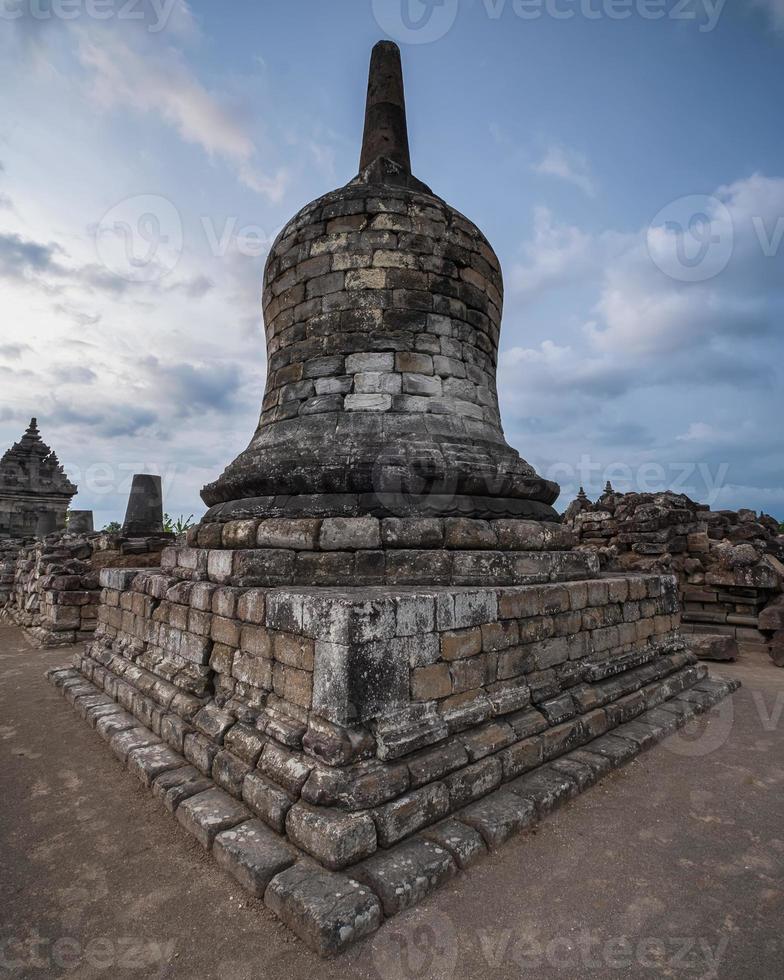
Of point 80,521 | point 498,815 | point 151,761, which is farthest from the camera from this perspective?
point 80,521

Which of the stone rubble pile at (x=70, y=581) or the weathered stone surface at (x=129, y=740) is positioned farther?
the stone rubble pile at (x=70, y=581)

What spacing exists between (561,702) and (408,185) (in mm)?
5180

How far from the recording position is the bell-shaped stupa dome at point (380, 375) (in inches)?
163

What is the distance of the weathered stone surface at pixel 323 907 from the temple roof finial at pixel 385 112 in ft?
20.2

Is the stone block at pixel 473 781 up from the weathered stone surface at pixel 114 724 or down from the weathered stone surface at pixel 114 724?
up

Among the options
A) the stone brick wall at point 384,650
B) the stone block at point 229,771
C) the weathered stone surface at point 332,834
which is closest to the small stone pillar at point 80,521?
the stone brick wall at point 384,650

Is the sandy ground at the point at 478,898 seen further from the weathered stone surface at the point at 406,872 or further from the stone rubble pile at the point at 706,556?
the stone rubble pile at the point at 706,556

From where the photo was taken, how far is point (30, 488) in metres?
21.0

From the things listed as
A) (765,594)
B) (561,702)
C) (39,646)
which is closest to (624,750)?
(561,702)

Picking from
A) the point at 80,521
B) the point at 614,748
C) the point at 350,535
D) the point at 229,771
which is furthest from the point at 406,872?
the point at 80,521

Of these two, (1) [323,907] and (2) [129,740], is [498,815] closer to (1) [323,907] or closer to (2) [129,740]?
(1) [323,907]

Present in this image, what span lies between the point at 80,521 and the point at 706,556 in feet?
50.0

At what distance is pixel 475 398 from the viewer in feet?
16.3

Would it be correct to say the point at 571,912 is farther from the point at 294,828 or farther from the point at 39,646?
the point at 39,646
